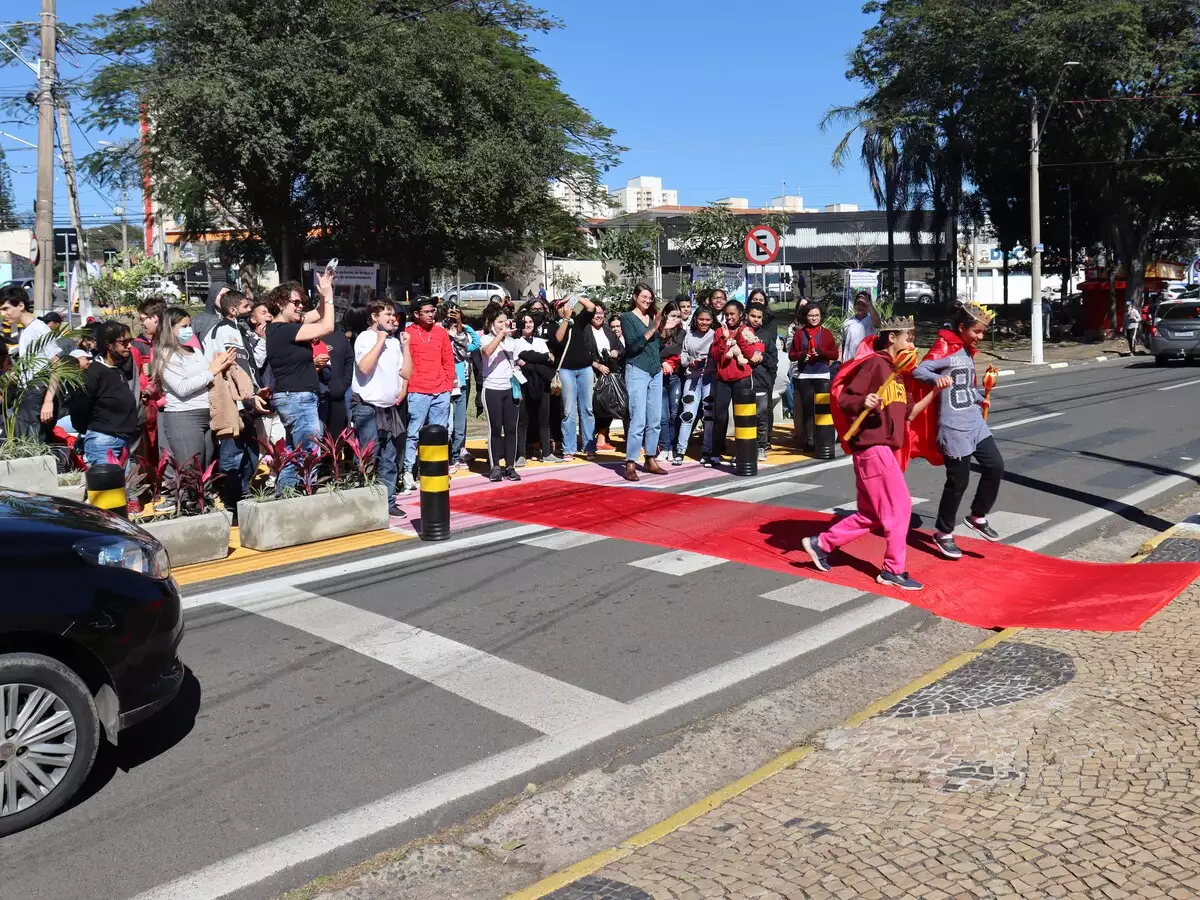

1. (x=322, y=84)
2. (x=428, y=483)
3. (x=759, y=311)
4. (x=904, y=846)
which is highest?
(x=322, y=84)

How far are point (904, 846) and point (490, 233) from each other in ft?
98.5

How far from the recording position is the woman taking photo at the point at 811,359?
40.3 ft

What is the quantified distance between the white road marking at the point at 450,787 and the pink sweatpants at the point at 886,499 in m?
1.11

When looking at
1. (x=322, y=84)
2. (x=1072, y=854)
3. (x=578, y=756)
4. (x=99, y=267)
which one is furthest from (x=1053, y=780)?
(x=99, y=267)

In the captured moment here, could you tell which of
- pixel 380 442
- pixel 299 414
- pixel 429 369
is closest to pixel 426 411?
pixel 429 369

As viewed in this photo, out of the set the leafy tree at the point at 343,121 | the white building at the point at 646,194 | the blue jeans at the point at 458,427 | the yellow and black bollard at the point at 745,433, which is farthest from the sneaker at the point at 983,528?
the white building at the point at 646,194

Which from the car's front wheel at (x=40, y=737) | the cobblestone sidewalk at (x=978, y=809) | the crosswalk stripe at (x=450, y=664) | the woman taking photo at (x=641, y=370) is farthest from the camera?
Answer: the woman taking photo at (x=641, y=370)

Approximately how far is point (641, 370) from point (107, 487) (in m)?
5.67

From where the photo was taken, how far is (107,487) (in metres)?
6.84

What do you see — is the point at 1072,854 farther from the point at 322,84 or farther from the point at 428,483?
the point at 322,84

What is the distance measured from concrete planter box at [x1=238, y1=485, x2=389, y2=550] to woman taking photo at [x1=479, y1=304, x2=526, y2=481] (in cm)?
235

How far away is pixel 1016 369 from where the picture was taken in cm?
2852

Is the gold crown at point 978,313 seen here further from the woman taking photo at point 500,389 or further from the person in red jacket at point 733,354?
the woman taking photo at point 500,389

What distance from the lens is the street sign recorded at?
16.8 meters
